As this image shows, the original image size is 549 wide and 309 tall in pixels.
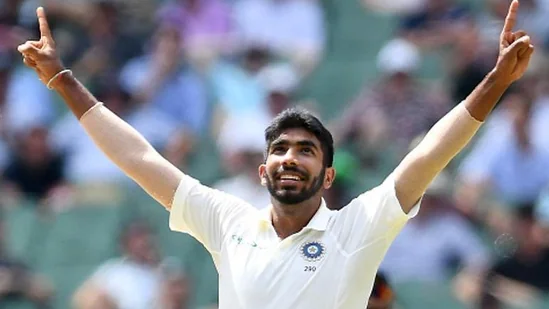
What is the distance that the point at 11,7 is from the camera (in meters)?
15.0

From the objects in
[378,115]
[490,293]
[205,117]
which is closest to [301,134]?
[490,293]

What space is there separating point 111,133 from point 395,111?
252 inches

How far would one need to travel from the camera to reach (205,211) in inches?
248

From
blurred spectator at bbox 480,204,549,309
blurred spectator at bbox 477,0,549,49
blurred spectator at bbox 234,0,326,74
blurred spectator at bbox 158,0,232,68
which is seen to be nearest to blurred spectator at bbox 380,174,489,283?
blurred spectator at bbox 480,204,549,309

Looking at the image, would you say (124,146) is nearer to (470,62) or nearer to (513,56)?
(513,56)

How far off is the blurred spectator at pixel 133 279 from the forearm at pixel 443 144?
545 centimetres

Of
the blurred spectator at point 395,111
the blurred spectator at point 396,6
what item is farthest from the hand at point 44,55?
the blurred spectator at point 396,6

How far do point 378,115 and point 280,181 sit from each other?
6713mm

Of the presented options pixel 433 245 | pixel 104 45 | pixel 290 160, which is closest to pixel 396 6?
pixel 104 45

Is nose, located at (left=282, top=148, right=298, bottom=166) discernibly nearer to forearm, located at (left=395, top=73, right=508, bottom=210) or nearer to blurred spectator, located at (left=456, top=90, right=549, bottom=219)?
forearm, located at (left=395, top=73, right=508, bottom=210)

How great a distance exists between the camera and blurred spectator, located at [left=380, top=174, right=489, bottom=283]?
439 inches

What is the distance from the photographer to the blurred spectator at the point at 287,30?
47.5 ft

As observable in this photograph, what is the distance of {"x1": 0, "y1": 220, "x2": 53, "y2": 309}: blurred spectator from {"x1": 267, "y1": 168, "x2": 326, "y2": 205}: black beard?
6184mm

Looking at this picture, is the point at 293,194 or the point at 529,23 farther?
the point at 529,23
